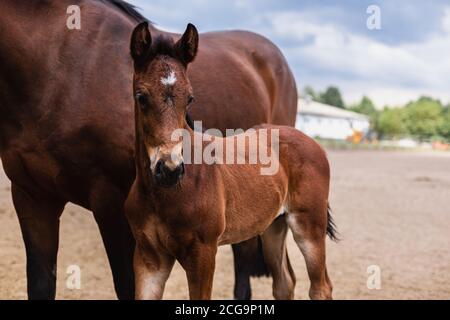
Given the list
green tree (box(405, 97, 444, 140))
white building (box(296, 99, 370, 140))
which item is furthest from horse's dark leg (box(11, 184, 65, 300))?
green tree (box(405, 97, 444, 140))

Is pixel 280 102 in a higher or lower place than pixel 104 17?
lower

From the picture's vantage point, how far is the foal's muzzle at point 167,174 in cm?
204

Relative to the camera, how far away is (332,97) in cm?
8975

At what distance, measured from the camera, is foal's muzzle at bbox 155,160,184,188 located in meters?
2.04

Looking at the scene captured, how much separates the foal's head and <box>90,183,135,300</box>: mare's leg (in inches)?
28.9

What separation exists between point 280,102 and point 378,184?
1040 centimetres

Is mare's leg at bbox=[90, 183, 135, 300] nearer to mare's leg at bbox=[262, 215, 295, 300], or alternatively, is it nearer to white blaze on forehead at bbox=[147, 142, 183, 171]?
white blaze on forehead at bbox=[147, 142, 183, 171]

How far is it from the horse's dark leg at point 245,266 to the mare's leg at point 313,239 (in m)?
1.51

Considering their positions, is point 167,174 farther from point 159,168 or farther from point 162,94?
point 162,94

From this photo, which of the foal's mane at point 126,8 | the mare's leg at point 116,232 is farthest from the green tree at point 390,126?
the mare's leg at point 116,232

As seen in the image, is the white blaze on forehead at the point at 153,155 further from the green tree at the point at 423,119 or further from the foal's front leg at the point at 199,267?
the green tree at the point at 423,119
